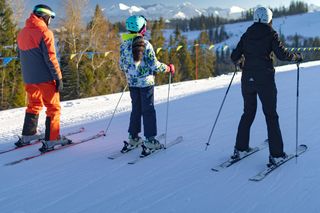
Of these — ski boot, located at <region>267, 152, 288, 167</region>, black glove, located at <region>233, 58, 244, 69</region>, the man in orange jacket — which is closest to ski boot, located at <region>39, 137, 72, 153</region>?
the man in orange jacket

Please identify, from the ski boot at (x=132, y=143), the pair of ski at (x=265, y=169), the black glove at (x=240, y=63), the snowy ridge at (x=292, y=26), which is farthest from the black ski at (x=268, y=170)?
the snowy ridge at (x=292, y=26)

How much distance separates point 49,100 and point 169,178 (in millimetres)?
2092

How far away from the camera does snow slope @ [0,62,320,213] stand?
11.4 feet

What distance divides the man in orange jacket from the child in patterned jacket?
974 mm

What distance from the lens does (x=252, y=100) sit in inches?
173

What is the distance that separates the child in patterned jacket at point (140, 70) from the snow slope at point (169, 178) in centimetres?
36

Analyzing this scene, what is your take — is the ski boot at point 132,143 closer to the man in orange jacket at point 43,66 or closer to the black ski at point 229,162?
the man in orange jacket at point 43,66

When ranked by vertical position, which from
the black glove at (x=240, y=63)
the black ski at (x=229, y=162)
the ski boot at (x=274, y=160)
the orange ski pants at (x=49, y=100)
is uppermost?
the black glove at (x=240, y=63)

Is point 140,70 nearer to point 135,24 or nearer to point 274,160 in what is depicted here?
point 135,24

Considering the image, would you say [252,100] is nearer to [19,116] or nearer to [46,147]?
[46,147]

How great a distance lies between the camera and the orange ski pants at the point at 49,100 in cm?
516

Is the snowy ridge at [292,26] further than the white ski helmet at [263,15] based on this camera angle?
Yes

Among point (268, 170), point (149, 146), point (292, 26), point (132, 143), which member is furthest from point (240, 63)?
point (292, 26)

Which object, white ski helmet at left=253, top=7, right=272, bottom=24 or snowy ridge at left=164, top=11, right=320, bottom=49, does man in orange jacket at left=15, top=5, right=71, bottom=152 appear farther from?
snowy ridge at left=164, top=11, right=320, bottom=49
